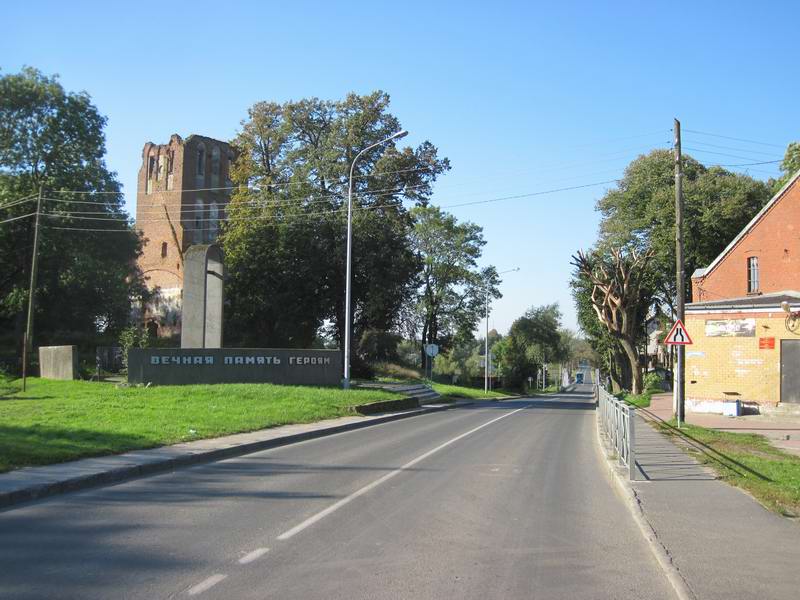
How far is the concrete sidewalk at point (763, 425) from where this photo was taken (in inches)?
681

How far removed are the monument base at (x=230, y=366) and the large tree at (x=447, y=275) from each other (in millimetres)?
34822

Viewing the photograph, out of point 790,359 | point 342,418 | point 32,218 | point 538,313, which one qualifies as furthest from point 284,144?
point 538,313

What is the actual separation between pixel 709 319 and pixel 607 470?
1593 centimetres

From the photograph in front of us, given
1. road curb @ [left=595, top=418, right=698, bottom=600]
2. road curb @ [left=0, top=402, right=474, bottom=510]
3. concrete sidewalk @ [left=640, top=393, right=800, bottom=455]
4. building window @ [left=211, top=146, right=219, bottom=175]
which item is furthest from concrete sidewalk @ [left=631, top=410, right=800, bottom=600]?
building window @ [left=211, top=146, right=219, bottom=175]

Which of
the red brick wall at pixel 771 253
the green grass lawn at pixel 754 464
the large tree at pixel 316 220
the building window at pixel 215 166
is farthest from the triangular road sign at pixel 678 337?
the building window at pixel 215 166

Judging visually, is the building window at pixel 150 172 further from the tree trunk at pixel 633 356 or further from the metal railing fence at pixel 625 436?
the metal railing fence at pixel 625 436

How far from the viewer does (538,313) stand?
10356cm

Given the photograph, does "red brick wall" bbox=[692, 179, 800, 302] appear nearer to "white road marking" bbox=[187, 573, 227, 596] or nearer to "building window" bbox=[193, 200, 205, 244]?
"white road marking" bbox=[187, 573, 227, 596]

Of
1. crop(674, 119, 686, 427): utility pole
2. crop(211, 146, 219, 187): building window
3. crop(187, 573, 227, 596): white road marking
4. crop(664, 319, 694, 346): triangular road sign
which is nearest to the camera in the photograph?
crop(187, 573, 227, 596): white road marking

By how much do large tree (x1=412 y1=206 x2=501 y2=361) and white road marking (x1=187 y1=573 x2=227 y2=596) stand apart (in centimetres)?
5851

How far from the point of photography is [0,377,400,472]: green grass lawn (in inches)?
486

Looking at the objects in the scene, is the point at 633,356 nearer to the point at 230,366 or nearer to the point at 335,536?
the point at 230,366

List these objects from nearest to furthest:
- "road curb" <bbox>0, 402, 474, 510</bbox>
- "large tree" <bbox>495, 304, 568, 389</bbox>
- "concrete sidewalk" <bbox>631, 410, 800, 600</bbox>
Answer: "concrete sidewalk" <bbox>631, 410, 800, 600</bbox> < "road curb" <bbox>0, 402, 474, 510</bbox> < "large tree" <bbox>495, 304, 568, 389</bbox>

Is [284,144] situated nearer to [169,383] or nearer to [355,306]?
[355,306]
